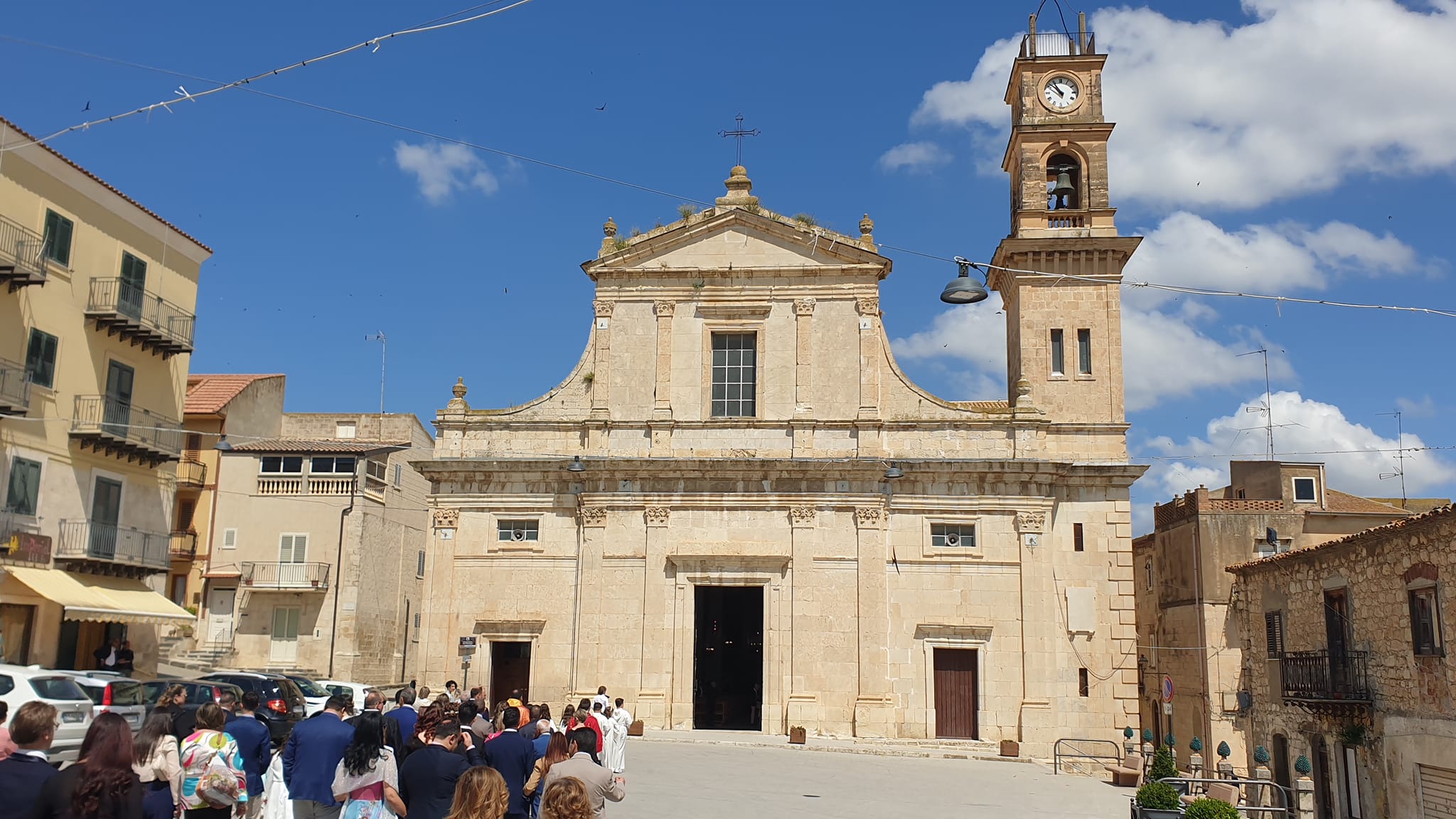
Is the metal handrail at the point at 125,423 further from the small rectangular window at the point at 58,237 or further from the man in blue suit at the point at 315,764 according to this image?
the man in blue suit at the point at 315,764

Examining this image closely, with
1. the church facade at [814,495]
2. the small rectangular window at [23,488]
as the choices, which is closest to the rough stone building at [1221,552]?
the church facade at [814,495]

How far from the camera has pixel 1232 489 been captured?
38.0 m

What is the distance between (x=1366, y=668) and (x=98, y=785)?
67.0 feet

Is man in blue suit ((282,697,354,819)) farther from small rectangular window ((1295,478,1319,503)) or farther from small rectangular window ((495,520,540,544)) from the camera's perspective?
small rectangular window ((1295,478,1319,503))

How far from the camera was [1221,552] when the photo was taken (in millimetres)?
34719

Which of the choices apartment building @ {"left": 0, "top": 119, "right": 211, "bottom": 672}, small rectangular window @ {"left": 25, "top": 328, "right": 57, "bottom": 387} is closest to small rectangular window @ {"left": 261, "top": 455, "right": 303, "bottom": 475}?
apartment building @ {"left": 0, "top": 119, "right": 211, "bottom": 672}

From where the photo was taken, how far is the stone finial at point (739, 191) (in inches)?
1154

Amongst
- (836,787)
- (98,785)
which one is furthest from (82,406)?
(98,785)

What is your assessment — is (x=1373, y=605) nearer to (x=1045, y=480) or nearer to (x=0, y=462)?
(x=1045, y=480)

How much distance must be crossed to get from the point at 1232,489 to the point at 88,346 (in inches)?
1323

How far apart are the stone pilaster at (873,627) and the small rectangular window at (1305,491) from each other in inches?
642

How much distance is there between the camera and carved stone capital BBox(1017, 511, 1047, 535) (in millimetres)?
26953

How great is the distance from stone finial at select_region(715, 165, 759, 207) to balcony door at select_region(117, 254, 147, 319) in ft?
47.3

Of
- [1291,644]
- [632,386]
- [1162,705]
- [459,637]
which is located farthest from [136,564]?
[1162,705]
